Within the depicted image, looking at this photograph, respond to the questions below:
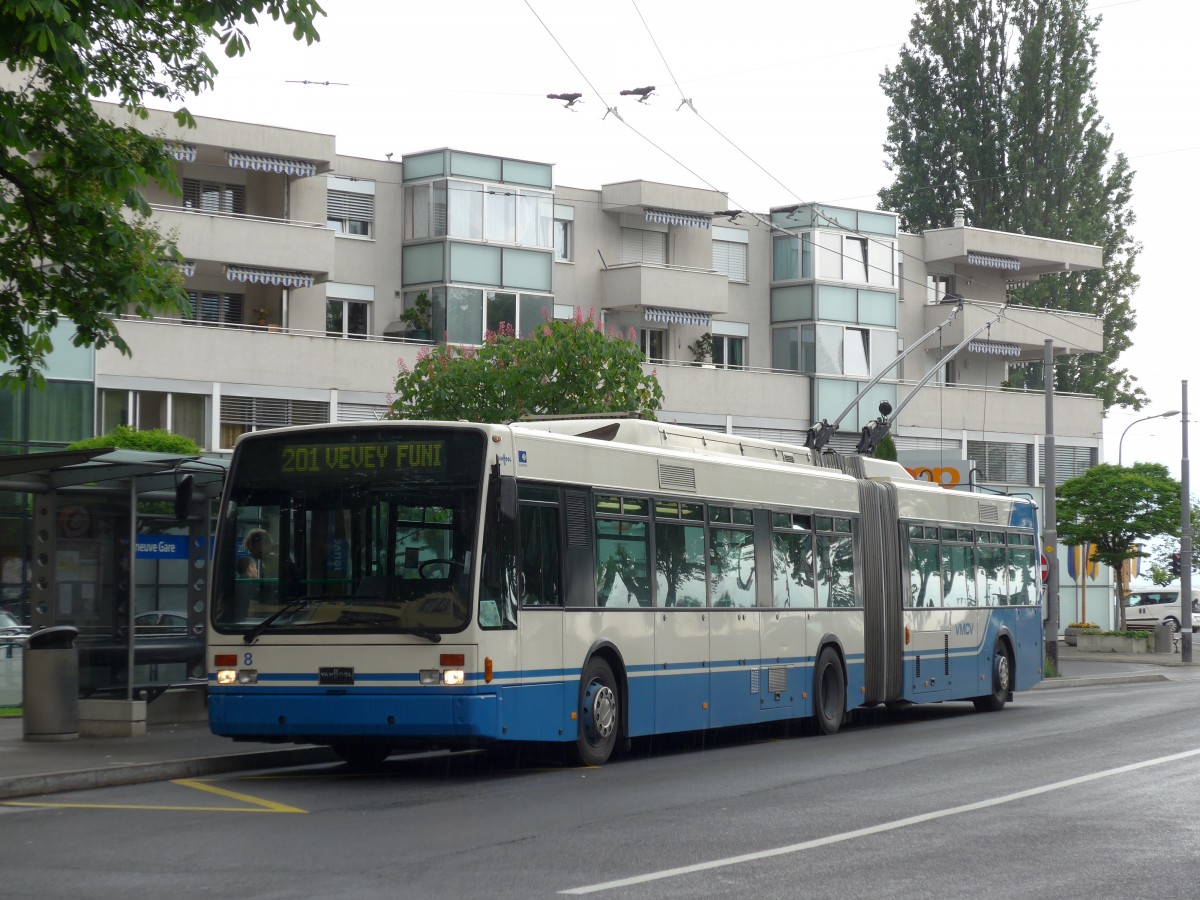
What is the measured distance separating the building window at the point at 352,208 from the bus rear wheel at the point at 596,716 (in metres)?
28.7

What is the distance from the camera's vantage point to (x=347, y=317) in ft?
142

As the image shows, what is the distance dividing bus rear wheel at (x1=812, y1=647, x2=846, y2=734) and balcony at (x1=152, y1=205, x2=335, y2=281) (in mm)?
21550

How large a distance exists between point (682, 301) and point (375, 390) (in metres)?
10.4

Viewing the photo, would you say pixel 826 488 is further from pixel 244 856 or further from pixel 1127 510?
pixel 1127 510

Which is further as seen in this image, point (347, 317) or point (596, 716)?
point (347, 317)

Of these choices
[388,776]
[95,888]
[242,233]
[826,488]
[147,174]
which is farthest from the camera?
[242,233]

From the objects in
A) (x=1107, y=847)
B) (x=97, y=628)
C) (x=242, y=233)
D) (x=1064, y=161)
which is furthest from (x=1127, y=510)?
(x=1107, y=847)

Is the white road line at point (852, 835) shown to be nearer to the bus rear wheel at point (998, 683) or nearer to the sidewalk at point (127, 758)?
the sidewalk at point (127, 758)

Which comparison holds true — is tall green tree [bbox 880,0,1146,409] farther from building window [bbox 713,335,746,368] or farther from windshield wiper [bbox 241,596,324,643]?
windshield wiper [bbox 241,596,324,643]

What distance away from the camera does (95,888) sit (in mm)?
8930

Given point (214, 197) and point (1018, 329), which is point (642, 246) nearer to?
point (214, 197)

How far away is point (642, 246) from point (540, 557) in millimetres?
34431

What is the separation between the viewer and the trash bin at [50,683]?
1664 centimetres

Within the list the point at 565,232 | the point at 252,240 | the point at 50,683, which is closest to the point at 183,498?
the point at 50,683
